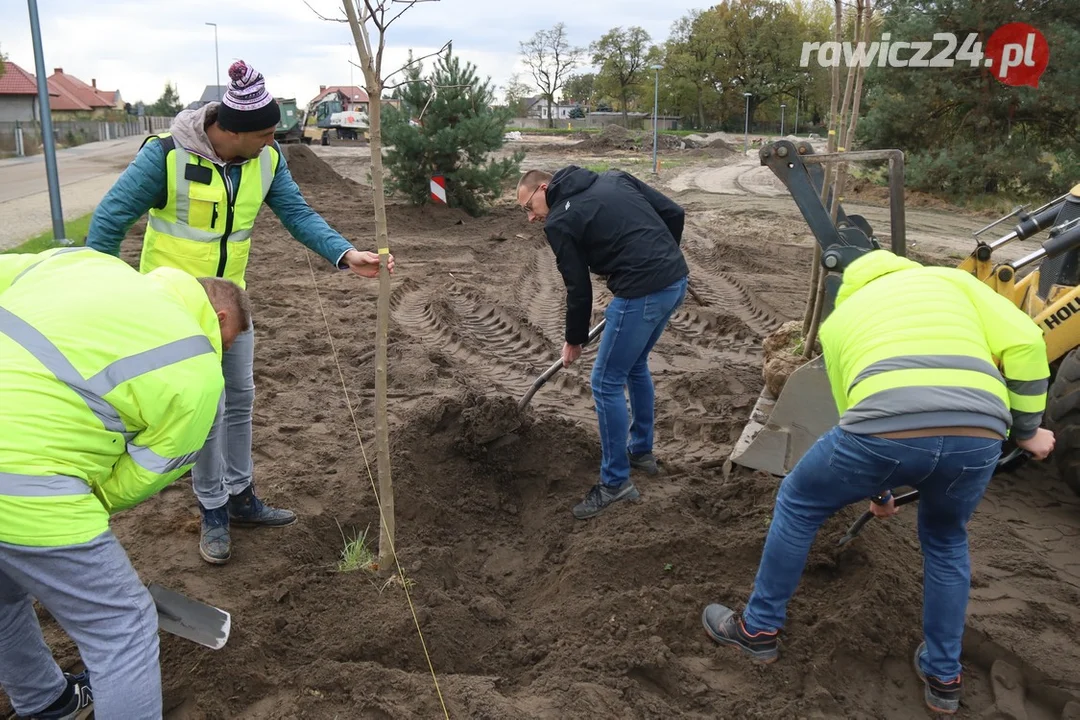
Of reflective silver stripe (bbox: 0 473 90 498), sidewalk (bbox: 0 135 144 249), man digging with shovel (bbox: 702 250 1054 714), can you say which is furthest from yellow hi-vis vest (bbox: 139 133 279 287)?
sidewalk (bbox: 0 135 144 249)

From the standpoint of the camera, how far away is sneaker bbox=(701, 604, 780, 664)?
9.69 feet

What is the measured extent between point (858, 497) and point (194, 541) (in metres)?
2.86

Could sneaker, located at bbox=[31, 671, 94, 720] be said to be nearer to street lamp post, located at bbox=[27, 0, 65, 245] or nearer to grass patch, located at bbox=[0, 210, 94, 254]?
grass patch, located at bbox=[0, 210, 94, 254]

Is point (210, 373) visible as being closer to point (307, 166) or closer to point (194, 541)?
point (194, 541)

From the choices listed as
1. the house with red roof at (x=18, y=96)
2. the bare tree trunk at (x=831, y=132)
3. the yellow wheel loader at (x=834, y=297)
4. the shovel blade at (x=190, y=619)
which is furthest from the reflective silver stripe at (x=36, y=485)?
the house with red roof at (x=18, y=96)

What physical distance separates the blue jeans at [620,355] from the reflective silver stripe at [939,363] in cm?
168

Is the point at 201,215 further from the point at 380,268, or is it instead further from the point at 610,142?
the point at 610,142

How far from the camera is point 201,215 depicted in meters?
3.22

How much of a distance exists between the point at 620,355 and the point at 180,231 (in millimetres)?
2109

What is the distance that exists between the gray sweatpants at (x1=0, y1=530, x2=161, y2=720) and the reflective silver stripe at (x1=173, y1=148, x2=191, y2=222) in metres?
1.57

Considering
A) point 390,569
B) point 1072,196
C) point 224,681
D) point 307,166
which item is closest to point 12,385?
point 224,681

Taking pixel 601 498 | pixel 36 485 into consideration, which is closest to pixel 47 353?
Result: pixel 36 485

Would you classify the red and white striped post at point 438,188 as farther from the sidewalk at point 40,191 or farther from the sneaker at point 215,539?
the sneaker at point 215,539

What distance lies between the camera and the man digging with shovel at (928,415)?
2385mm
